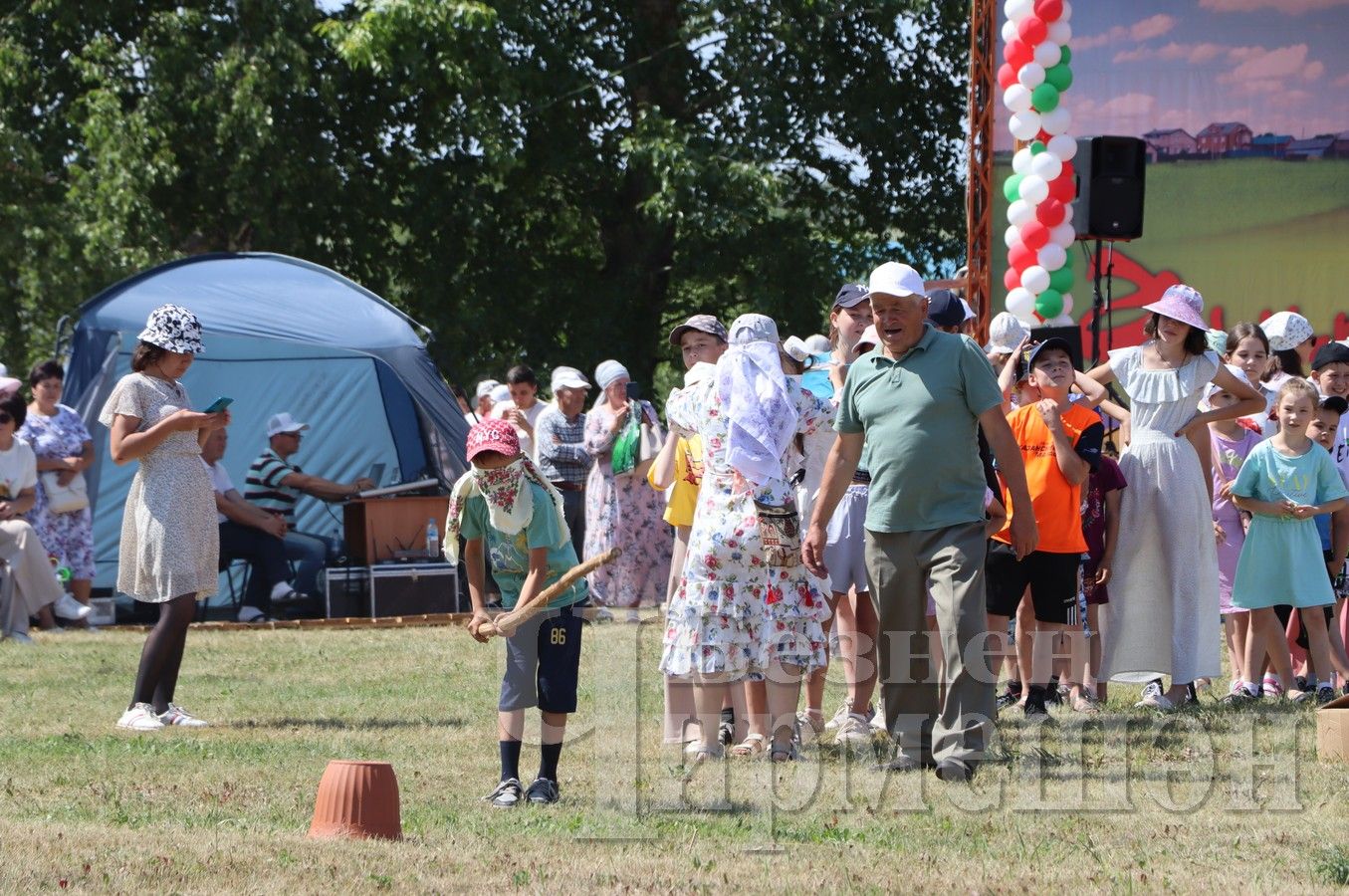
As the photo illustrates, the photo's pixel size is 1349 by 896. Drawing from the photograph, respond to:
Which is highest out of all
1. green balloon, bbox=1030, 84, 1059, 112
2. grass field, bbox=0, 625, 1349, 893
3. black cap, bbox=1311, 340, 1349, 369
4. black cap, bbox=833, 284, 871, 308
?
green balloon, bbox=1030, 84, 1059, 112

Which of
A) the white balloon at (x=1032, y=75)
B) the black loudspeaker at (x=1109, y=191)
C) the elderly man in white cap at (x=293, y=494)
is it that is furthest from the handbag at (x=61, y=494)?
the white balloon at (x=1032, y=75)

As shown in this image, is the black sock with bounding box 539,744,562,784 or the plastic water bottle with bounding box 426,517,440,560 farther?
the plastic water bottle with bounding box 426,517,440,560

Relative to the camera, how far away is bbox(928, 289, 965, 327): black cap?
661cm

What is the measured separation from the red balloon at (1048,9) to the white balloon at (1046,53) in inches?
6.7

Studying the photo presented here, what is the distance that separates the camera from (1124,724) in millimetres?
6926

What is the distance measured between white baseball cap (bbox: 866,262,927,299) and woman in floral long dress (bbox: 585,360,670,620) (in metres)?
6.29

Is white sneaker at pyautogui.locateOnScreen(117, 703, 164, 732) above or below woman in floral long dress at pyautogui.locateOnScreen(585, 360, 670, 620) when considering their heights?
below

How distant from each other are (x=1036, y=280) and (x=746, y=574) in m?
7.66

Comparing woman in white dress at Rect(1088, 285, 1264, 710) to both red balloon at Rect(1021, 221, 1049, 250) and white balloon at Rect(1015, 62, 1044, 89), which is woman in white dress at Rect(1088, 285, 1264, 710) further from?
white balloon at Rect(1015, 62, 1044, 89)

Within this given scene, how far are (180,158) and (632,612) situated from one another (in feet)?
32.2

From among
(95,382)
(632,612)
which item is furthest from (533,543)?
(95,382)

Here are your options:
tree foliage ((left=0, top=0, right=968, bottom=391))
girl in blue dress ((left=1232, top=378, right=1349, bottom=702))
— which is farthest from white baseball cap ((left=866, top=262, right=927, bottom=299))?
tree foliage ((left=0, top=0, right=968, bottom=391))

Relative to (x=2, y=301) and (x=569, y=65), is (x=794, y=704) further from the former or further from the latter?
(x=2, y=301)

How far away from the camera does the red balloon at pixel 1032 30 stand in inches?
536
